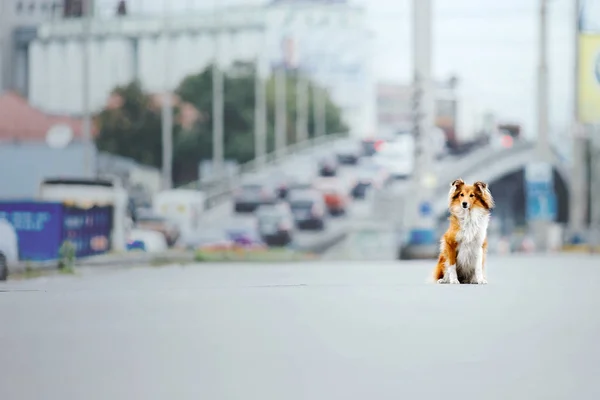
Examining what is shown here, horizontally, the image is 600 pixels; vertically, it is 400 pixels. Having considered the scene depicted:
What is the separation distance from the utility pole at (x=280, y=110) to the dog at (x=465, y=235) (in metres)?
87.5

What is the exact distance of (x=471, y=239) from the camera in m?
12.8

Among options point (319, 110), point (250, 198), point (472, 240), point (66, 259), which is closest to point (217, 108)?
point (250, 198)

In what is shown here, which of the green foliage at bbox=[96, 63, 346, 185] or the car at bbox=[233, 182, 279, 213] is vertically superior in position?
the green foliage at bbox=[96, 63, 346, 185]

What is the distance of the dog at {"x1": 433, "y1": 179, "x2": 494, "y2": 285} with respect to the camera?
12578mm

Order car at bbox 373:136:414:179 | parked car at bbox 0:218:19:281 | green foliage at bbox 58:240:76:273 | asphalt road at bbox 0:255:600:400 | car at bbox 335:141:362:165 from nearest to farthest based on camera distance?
1. asphalt road at bbox 0:255:600:400
2. green foliage at bbox 58:240:76:273
3. parked car at bbox 0:218:19:281
4. car at bbox 373:136:414:179
5. car at bbox 335:141:362:165

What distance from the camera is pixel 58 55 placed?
88.1 meters

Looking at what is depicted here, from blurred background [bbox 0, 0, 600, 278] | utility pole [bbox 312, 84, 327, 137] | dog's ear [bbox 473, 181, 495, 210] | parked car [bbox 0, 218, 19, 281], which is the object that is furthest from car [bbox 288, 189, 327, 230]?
dog's ear [bbox 473, 181, 495, 210]

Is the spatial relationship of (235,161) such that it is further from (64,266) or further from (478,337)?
(478,337)

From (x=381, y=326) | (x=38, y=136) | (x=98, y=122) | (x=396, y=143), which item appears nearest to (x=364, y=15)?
(x=396, y=143)

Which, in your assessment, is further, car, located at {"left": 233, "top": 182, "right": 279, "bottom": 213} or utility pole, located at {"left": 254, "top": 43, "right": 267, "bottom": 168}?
utility pole, located at {"left": 254, "top": 43, "right": 267, "bottom": 168}

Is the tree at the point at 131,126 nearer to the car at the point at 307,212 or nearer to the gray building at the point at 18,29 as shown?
the gray building at the point at 18,29

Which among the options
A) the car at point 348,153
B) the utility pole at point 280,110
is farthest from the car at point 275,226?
the car at point 348,153

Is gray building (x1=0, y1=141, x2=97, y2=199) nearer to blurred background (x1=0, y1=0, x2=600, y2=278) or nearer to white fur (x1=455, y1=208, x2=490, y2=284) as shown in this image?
blurred background (x1=0, y1=0, x2=600, y2=278)

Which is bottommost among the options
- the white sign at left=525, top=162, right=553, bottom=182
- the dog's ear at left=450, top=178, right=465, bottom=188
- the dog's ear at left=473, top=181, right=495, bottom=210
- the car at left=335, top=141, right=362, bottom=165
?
the dog's ear at left=473, top=181, right=495, bottom=210
